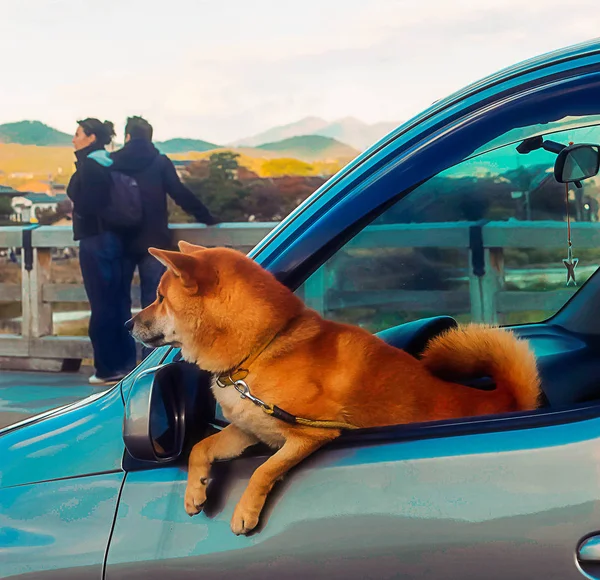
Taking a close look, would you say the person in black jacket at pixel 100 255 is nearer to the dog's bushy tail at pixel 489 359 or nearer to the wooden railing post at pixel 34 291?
the wooden railing post at pixel 34 291

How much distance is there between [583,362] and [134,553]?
48.4 inches

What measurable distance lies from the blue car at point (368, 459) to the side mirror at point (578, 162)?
0.05 feet

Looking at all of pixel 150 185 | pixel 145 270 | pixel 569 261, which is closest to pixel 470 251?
pixel 569 261

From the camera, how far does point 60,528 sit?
5.12ft

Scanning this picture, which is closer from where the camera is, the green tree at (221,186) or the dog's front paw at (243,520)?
the dog's front paw at (243,520)

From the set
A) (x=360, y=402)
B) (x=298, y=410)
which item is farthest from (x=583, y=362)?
(x=298, y=410)

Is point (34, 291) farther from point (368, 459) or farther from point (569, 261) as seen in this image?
point (368, 459)

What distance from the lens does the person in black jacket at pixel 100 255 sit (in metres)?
6.88

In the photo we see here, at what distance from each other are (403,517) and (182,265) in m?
0.70

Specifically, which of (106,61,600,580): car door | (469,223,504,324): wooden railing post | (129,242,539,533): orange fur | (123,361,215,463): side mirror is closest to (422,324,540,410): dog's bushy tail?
(129,242,539,533): orange fur

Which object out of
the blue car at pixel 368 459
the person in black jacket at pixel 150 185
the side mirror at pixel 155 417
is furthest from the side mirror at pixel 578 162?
the person in black jacket at pixel 150 185

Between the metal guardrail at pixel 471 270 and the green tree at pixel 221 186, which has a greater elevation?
the green tree at pixel 221 186

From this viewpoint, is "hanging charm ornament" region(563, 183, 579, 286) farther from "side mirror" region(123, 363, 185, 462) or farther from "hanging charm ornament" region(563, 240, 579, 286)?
"side mirror" region(123, 363, 185, 462)

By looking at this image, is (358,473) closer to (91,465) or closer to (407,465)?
(407,465)
